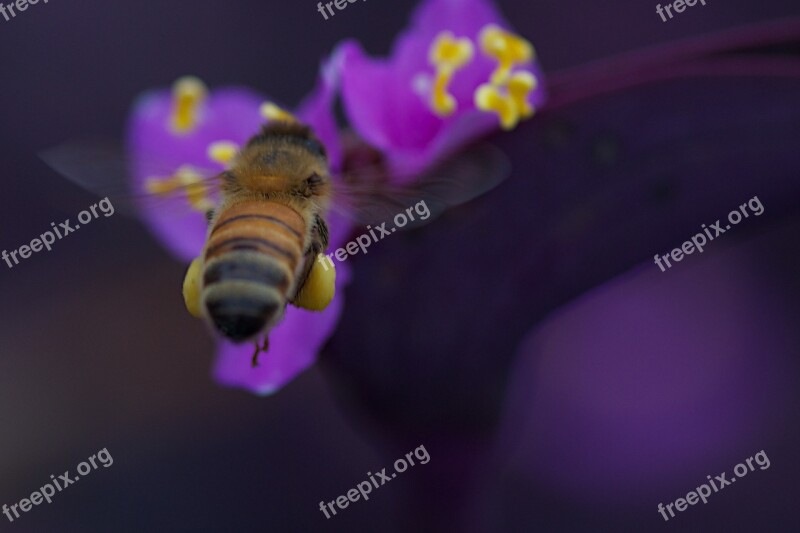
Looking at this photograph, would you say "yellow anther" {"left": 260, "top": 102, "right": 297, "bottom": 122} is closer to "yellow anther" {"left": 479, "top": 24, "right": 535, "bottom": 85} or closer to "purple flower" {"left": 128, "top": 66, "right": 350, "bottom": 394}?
"purple flower" {"left": 128, "top": 66, "right": 350, "bottom": 394}

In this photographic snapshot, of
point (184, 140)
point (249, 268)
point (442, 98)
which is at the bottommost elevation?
point (249, 268)

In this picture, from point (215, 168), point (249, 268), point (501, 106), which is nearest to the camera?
point (249, 268)

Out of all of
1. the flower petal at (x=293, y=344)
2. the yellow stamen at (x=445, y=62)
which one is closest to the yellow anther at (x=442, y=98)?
the yellow stamen at (x=445, y=62)

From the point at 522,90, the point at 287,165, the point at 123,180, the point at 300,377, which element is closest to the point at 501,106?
the point at 522,90

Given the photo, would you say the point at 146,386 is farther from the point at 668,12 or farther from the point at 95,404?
the point at 668,12

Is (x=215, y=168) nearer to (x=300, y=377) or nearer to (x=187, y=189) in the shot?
(x=187, y=189)

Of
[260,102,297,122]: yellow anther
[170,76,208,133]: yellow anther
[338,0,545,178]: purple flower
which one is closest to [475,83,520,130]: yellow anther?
[338,0,545,178]: purple flower

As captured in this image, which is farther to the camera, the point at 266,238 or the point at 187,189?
the point at 187,189
